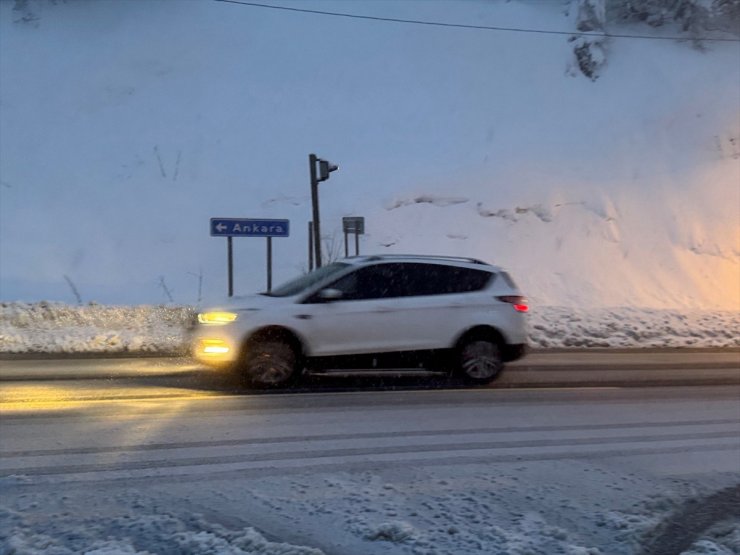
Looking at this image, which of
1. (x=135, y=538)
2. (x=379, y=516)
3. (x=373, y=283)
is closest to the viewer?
(x=135, y=538)

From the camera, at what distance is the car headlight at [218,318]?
9.62 metres

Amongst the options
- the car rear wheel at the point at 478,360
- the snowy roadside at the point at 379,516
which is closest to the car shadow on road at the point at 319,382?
the car rear wheel at the point at 478,360

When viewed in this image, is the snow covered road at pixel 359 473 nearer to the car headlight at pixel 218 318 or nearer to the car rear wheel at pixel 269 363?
the car rear wheel at pixel 269 363

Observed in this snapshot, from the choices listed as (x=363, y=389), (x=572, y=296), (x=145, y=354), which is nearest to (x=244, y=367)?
(x=363, y=389)

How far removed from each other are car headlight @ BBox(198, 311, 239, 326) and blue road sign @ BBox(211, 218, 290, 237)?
8.15 m

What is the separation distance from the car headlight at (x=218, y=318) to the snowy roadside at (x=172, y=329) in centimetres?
450

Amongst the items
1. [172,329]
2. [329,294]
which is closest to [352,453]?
[329,294]

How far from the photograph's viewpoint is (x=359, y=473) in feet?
19.5

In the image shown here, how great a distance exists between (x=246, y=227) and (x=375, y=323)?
857cm

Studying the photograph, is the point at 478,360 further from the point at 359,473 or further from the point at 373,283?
the point at 359,473

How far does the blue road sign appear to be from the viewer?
58.2ft

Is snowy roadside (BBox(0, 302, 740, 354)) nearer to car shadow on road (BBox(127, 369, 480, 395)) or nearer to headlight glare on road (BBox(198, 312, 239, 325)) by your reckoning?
car shadow on road (BBox(127, 369, 480, 395))

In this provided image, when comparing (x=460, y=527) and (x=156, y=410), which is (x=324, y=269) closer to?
(x=156, y=410)

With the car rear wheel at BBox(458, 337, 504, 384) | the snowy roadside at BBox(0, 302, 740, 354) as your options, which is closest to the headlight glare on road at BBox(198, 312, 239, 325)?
the car rear wheel at BBox(458, 337, 504, 384)
